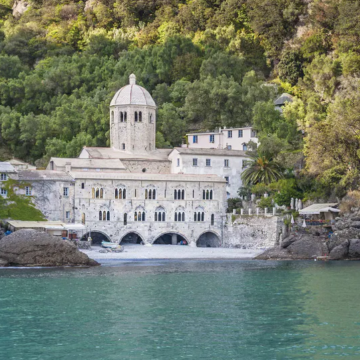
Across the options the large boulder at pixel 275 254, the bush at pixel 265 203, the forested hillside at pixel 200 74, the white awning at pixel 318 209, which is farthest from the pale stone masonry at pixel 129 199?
the large boulder at pixel 275 254

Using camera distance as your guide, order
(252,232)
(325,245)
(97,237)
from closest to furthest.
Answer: (325,245)
(252,232)
(97,237)

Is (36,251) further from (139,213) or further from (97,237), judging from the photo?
(139,213)

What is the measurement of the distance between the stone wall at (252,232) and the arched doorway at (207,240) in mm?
1338

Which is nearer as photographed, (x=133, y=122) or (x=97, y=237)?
(x=97, y=237)

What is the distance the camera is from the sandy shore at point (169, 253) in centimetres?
6750

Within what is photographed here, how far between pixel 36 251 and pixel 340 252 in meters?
23.4

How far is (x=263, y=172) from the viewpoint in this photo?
78.6m

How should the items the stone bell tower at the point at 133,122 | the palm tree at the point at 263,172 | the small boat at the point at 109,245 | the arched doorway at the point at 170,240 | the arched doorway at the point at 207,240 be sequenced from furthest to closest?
1. the stone bell tower at the point at 133,122
2. the palm tree at the point at 263,172
3. the arched doorway at the point at 207,240
4. the arched doorway at the point at 170,240
5. the small boat at the point at 109,245

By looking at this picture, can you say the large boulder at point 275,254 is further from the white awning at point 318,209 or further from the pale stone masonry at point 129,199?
the pale stone masonry at point 129,199

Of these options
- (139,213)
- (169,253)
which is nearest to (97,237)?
(139,213)

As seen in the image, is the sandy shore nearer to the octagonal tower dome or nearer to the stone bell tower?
the stone bell tower

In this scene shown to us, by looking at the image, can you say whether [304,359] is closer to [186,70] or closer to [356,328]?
[356,328]

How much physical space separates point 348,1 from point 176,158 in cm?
3010

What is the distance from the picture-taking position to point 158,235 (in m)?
75.4
